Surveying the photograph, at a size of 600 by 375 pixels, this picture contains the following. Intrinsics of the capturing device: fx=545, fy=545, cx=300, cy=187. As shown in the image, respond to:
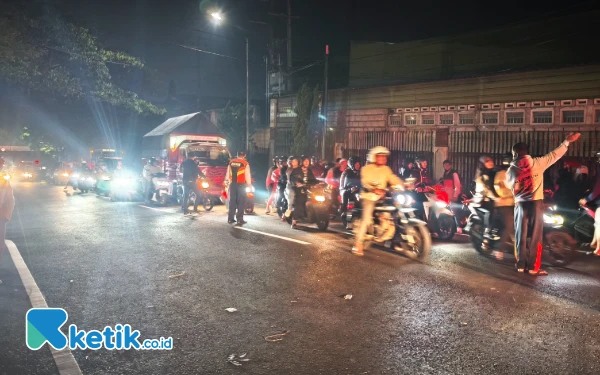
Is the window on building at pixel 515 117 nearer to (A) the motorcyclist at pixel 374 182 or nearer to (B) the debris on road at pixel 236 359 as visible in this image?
(A) the motorcyclist at pixel 374 182

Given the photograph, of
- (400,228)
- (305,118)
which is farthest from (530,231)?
(305,118)

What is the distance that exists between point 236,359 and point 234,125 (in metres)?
30.2

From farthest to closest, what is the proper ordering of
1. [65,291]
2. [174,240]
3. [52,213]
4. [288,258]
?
[52,213] < [174,240] < [288,258] < [65,291]

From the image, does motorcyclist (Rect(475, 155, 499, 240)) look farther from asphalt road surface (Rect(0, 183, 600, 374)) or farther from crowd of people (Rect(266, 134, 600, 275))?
asphalt road surface (Rect(0, 183, 600, 374))

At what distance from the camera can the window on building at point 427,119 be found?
21.2 metres

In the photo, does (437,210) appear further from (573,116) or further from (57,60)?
(57,60)

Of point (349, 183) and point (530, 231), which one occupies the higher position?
point (349, 183)

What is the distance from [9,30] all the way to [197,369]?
2519cm

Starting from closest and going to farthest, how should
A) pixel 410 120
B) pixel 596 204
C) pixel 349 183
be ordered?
pixel 596 204 < pixel 349 183 < pixel 410 120

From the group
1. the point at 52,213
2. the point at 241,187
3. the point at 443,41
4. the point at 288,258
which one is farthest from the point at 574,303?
the point at 443,41

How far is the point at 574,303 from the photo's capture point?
254 inches

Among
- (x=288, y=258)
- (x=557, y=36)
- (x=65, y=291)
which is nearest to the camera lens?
(x=65, y=291)

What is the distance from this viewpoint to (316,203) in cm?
1255

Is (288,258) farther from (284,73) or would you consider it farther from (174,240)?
(284,73)
